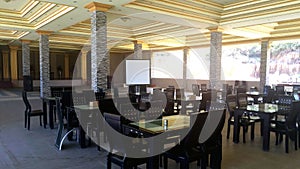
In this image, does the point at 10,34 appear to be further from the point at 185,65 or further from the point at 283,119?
the point at 283,119

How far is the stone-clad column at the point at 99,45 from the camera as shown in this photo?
641cm

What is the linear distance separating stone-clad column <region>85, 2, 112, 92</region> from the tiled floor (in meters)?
1.89

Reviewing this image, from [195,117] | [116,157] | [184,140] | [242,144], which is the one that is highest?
[195,117]

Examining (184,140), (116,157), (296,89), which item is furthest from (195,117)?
(296,89)

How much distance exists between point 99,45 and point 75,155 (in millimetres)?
3249

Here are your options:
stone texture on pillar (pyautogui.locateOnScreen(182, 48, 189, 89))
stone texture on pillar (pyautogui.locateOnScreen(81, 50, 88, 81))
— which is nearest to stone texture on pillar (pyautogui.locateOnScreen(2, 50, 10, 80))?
stone texture on pillar (pyautogui.locateOnScreen(81, 50, 88, 81))

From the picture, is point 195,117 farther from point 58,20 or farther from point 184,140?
point 58,20

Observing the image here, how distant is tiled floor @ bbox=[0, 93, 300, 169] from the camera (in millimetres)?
3807

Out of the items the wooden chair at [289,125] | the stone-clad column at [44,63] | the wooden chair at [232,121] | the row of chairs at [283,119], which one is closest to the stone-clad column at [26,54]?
the stone-clad column at [44,63]

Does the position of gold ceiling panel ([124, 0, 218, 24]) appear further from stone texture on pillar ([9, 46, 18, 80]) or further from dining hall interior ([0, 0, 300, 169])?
stone texture on pillar ([9, 46, 18, 80])

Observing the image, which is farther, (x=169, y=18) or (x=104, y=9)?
(x=169, y=18)

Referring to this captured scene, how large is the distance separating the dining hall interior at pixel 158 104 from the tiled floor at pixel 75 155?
0.06 feet

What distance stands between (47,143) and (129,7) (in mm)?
3966

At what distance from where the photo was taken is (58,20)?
8.23 metres
